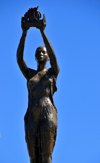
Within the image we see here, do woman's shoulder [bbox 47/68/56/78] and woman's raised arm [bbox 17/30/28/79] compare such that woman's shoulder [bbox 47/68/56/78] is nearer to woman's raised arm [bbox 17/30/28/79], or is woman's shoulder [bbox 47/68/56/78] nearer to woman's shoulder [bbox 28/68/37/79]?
woman's shoulder [bbox 28/68/37/79]

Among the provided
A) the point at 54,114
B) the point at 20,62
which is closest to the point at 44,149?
the point at 54,114

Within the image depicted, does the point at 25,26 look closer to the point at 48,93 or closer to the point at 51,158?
the point at 48,93

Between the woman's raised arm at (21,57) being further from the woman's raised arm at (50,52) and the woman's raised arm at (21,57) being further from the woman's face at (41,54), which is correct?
the woman's raised arm at (50,52)

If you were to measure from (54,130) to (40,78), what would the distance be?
146 cm

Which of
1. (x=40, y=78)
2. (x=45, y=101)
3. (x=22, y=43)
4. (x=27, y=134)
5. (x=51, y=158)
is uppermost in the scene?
(x=22, y=43)

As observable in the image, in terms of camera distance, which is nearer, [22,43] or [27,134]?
[27,134]

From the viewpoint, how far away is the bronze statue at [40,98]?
9.12m

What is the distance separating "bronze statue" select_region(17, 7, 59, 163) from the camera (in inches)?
359

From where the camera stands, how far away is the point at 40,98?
30.9ft

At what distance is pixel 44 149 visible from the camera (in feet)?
29.7

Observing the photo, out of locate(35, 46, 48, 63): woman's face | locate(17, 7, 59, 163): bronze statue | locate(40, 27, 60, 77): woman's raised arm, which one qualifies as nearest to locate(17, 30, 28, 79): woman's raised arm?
locate(17, 7, 59, 163): bronze statue

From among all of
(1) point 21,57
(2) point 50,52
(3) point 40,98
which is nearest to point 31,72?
(1) point 21,57

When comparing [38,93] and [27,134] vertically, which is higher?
[38,93]

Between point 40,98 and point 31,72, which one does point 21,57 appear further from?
point 40,98
